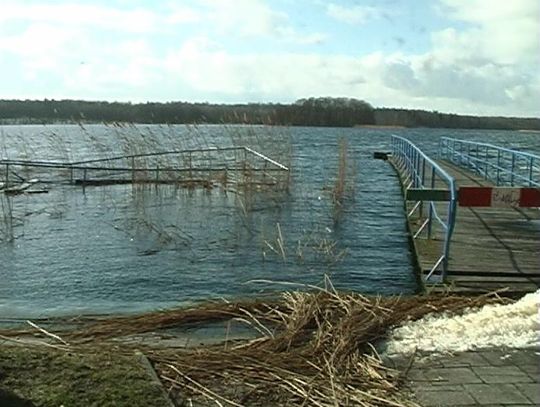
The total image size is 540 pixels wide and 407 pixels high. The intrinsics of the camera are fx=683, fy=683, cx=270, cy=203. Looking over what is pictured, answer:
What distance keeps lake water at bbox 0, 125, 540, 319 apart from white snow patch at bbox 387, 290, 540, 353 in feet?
9.07

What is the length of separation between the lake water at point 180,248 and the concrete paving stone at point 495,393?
4.00 meters

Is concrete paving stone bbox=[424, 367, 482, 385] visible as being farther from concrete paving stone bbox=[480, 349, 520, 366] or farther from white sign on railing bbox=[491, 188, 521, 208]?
white sign on railing bbox=[491, 188, 521, 208]

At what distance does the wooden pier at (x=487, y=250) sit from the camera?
283 inches

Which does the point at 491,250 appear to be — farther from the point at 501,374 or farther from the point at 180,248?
the point at 180,248

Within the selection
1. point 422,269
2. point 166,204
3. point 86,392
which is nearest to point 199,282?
point 422,269

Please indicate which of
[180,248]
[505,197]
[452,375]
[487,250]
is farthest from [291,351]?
[180,248]

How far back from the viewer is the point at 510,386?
4035 millimetres

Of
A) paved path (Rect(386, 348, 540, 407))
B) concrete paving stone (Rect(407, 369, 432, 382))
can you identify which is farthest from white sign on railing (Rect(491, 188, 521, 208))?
concrete paving stone (Rect(407, 369, 432, 382))

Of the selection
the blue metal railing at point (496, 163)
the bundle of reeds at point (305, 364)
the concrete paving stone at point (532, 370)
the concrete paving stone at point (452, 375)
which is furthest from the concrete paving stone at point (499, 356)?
the blue metal railing at point (496, 163)

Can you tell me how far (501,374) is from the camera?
167 inches

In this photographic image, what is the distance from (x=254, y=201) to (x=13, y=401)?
44.9 feet

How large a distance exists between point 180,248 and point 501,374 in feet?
24.9

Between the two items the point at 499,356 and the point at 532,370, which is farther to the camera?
the point at 499,356

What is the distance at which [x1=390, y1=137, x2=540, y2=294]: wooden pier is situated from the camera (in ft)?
23.6
